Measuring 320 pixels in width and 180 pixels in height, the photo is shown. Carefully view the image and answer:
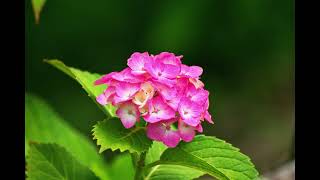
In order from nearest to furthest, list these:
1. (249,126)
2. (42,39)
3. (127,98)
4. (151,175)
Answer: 1. (127,98)
2. (151,175)
3. (42,39)
4. (249,126)

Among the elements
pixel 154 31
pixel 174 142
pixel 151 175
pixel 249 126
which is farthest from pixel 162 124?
pixel 249 126

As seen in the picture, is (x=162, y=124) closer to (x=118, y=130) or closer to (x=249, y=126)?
(x=118, y=130)

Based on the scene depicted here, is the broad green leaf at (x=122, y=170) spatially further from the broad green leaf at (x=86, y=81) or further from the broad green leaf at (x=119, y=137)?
the broad green leaf at (x=119, y=137)

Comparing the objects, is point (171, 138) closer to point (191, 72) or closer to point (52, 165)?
point (191, 72)

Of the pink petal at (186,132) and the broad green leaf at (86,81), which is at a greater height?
the broad green leaf at (86,81)

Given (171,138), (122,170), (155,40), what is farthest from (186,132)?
(155,40)

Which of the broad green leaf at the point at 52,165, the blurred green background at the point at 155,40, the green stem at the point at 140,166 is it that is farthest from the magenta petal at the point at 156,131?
the blurred green background at the point at 155,40

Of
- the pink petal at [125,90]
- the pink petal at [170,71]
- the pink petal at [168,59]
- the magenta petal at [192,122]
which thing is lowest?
the magenta petal at [192,122]
